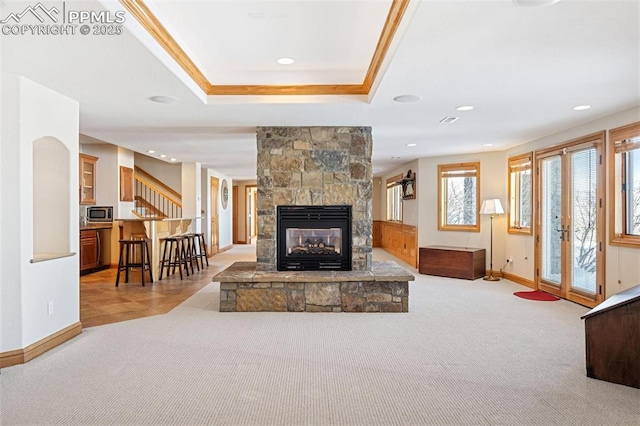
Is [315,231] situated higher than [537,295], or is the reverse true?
[315,231]

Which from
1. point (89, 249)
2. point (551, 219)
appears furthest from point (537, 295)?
point (89, 249)

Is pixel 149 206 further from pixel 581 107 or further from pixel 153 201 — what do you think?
pixel 581 107

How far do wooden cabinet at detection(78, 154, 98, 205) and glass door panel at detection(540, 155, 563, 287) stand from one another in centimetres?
798

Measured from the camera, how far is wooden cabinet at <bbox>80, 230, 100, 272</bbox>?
7523mm

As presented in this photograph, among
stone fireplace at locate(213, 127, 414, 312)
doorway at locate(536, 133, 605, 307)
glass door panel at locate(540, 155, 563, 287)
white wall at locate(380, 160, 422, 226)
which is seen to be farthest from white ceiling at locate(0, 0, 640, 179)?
white wall at locate(380, 160, 422, 226)

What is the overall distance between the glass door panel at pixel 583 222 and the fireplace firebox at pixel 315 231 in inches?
118

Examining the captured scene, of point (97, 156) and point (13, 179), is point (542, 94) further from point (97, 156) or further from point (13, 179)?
point (97, 156)

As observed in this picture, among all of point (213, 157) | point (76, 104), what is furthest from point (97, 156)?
point (76, 104)

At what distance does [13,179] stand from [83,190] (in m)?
5.03

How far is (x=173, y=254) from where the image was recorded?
7969mm

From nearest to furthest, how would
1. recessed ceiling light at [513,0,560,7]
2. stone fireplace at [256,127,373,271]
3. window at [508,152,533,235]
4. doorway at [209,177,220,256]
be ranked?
1. recessed ceiling light at [513,0,560,7]
2. stone fireplace at [256,127,373,271]
3. window at [508,152,533,235]
4. doorway at [209,177,220,256]

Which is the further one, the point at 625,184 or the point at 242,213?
the point at 242,213

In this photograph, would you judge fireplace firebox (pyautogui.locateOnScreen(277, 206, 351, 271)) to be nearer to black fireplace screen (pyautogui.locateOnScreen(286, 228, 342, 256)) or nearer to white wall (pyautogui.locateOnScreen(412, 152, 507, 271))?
black fireplace screen (pyautogui.locateOnScreen(286, 228, 342, 256))

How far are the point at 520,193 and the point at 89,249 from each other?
308 inches
